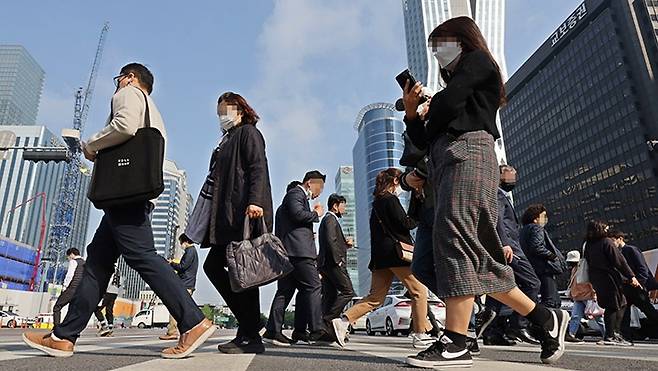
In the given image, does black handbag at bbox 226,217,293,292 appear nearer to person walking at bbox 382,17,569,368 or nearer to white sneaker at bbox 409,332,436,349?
person walking at bbox 382,17,569,368

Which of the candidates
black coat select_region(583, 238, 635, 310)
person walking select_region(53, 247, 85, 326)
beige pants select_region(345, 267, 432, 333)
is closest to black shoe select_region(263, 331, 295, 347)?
beige pants select_region(345, 267, 432, 333)

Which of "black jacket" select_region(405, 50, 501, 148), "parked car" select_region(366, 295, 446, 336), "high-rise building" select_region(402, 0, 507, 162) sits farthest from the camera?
"high-rise building" select_region(402, 0, 507, 162)

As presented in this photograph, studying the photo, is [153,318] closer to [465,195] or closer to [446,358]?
[446,358]

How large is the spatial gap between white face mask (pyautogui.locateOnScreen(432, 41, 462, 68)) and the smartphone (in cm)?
20

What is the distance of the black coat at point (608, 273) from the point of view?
249 inches

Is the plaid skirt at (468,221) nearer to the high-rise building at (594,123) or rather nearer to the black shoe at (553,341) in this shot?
the black shoe at (553,341)

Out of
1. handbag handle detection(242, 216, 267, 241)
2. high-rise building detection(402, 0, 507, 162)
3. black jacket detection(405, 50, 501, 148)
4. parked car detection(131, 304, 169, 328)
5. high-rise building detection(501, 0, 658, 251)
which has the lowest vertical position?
parked car detection(131, 304, 169, 328)

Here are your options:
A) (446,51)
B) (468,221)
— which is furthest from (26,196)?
(468,221)

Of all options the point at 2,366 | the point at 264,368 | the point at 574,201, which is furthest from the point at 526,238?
the point at 574,201

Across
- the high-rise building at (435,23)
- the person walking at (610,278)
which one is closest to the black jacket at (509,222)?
the person walking at (610,278)

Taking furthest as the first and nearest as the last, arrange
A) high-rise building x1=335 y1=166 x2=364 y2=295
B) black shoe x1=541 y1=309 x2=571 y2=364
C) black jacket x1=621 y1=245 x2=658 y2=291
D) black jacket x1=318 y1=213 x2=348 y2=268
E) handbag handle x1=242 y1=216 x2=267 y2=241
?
high-rise building x1=335 y1=166 x2=364 y2=295
black jacket x1=621 y1=245 x2=658 y2=291
black jacket x1=318 y1=213 x2=348 y2=268
handbag handle x1=242 y1=216 x2=267 y2=241
black shoe x1=541 y1=309 x2=571 y2=364

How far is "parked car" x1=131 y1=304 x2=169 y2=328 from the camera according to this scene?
3544cm

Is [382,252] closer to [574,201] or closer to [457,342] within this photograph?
[457,342]

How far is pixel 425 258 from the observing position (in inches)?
127
